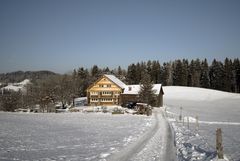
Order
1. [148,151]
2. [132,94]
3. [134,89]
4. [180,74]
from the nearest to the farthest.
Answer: [148,151], [132,94], [134,89], [180,74]

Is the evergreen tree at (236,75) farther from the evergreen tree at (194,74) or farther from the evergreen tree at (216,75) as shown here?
the evergreen tree at (194,74)

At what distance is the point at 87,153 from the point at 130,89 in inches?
2367

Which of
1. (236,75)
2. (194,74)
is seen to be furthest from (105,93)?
(236,75)

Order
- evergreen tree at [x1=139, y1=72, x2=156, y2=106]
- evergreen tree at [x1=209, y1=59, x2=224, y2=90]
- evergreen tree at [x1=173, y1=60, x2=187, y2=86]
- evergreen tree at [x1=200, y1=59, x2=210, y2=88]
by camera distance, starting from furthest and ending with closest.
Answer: evergreen tree at [x1=173, y1=60, x2=187, y2=86], evergreen tree at [x1=200, y1=59, x2=210, y2=88], evergreen tree at [x1=209, y1=59, x2=224, y2=90], evergreen tree at [x1=139, y1=72, x2=156, y2=106]

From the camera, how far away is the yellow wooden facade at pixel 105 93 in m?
74.0

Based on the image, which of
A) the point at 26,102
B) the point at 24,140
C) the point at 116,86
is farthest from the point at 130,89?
the point at 24,140

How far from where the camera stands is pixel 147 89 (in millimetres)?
62844

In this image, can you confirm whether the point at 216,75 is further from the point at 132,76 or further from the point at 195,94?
the point at 132,76

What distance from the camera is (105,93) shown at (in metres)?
74.1

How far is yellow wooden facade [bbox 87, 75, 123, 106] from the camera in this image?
243ft

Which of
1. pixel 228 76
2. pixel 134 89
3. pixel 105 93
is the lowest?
pixel 105 93

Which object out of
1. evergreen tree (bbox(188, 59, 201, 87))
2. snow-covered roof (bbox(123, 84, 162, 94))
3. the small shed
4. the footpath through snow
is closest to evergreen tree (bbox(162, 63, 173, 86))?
evergreen tree (bbox(188, 59, 201, 87))

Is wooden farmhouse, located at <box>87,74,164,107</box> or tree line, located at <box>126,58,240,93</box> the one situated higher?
tree line, located at <box>126,58,240,93</box>

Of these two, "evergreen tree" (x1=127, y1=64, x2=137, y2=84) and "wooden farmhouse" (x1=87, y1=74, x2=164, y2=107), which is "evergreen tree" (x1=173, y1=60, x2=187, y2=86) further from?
"wooden farmhouse" (x1=87, y1=74, x2=164, y2=107)
